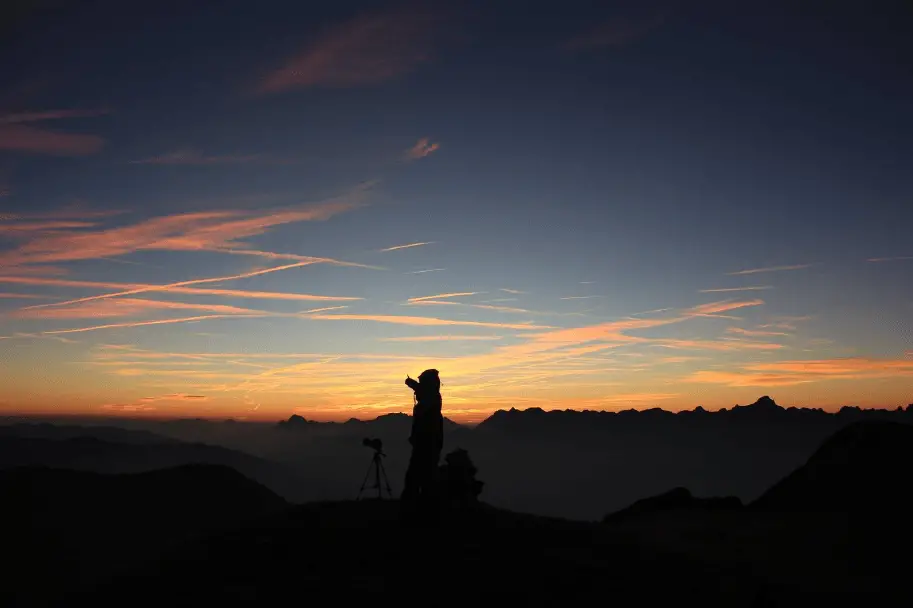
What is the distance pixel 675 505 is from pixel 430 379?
28.0m

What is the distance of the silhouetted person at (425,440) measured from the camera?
75.9 ft

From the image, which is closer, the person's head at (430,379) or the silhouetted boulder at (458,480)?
the person's head at (430,379)

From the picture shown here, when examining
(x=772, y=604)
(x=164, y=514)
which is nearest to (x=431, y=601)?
(x=772, y=604)

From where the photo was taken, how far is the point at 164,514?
201ft

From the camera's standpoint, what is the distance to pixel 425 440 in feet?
78.2

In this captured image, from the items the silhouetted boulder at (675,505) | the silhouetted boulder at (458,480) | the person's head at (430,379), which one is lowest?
the silhouetted boulder at (675,505)

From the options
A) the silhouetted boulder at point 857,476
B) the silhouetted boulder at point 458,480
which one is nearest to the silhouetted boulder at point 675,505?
the silhouetted boulder at point 857,476

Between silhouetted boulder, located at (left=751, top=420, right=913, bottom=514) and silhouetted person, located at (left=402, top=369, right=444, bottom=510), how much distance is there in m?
25.2

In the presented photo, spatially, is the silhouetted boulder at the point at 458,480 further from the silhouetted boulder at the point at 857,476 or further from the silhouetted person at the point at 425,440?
the silhouetted boulder at the point at 857,476

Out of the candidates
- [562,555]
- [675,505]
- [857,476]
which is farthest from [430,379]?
[857,476]

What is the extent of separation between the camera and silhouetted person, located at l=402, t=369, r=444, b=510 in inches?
911

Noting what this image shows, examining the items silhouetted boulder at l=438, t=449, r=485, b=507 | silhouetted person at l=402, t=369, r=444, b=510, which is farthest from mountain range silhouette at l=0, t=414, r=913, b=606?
silhouetted person at l=402, t=369, r=444, b=510

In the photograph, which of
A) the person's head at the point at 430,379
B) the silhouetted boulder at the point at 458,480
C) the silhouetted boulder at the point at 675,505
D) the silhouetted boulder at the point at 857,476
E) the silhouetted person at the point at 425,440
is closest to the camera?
the silhouetted person at the point at 425,440

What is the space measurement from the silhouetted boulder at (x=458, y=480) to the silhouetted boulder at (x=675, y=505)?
1863cm
